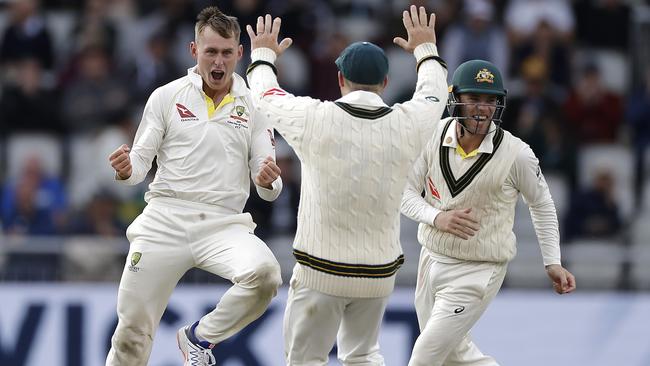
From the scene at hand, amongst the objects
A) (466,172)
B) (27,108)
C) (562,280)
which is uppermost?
(466,172)

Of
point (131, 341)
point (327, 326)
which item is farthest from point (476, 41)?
point (327, 326)

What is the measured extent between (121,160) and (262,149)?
2.94 ft

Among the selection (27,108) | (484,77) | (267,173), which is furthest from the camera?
(27,108)

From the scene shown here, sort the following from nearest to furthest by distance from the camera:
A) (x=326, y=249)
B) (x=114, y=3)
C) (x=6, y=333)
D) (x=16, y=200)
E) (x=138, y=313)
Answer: (x=326, y=249)
(x=138, y=313)
(x=6, y=333)
(x=16, y=200)
(x=114, y=3)

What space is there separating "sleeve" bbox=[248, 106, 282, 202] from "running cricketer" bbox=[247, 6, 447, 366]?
1.15 feet

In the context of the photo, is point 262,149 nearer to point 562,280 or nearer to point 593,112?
point 562,280

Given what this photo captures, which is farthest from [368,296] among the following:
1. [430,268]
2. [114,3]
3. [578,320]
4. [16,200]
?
[114,3]

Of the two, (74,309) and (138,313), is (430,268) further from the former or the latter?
(74,309)

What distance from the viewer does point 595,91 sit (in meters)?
15.1

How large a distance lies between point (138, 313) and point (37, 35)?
7539 mm

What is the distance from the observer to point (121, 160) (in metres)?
8.06

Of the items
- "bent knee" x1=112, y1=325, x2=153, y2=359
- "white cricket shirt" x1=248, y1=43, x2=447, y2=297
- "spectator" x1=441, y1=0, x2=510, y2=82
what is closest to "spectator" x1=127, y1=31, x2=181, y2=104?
"spectator" x1=441, y1=0, x2=510, y2=82

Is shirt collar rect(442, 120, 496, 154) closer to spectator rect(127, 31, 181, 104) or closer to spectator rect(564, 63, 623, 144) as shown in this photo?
spectator rect(127, 31, 181, 104)

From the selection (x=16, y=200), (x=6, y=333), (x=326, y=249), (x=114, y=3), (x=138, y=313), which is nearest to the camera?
(x=326, y=249)
